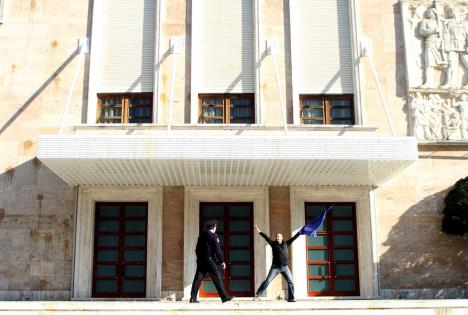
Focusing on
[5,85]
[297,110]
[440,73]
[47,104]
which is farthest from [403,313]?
[5,85]

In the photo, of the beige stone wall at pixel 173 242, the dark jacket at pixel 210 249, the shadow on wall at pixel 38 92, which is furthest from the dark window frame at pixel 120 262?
the dark jacket at pixel 210 249

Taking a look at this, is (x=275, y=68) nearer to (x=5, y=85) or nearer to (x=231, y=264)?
(x=231, y=264)

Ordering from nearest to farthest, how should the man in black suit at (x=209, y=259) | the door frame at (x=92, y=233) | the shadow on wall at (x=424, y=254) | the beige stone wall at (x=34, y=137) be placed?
the man in black suit at (x=209, y=259) → the door frame at (x=92, y=233) → the beige stone wall at (x=34, y=137) → the shadow on wall at (x=424, y=254)

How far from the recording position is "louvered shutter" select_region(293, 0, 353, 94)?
18.8 metres

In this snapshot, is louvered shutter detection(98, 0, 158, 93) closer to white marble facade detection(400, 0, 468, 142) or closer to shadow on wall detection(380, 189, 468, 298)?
white marble facade detection(400, 0, 468, 142)

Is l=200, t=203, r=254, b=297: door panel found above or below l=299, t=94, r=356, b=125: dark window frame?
below

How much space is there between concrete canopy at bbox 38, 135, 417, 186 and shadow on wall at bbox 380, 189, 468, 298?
2481 millimetres

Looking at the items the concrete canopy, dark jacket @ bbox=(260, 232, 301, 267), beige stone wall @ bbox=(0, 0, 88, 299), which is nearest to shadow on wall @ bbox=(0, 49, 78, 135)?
beige stone wall @ bbox=(0, 0, 88, 299)

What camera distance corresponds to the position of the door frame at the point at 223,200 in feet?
56.7

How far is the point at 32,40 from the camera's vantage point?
1883cm

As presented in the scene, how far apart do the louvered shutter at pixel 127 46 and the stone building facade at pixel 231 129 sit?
0.14 ft

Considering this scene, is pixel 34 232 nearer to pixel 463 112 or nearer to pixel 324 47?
pixel 324 47

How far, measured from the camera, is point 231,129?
17.8m

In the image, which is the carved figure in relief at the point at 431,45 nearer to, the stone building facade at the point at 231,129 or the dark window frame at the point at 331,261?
the stone building facade at the point at 231,129
